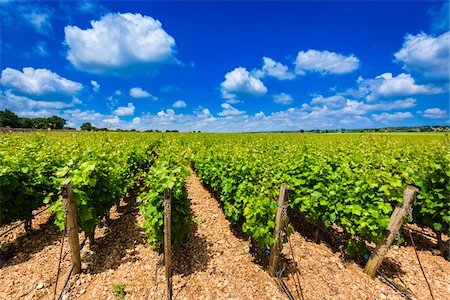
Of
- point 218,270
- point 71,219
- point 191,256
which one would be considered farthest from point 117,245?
point 218,270

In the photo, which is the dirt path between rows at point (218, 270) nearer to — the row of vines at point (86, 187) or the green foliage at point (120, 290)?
the row of vines at point (86, 187)

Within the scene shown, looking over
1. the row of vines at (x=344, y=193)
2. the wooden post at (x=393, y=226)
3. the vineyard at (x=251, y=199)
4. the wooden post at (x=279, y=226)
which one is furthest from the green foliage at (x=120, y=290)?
the wooden post at (x=393, y=226)

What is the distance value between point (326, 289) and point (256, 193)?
2.16 meters

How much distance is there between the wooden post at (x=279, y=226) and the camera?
12.9 feet

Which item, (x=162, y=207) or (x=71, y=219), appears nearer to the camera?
(x=71, y=219)

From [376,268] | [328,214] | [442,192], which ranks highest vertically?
[442,192]

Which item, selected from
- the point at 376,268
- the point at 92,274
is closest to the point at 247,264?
the point at 376,268

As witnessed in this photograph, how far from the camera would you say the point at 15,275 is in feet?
14.0

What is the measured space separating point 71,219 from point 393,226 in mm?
5850

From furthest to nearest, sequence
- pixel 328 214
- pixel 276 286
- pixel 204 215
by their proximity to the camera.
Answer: pixel 204 215, pixel 328 214, pixel 276 286

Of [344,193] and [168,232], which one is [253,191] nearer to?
[168,232]

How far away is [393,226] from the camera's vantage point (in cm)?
424

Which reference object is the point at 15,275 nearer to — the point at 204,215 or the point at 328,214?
the point at 204,215

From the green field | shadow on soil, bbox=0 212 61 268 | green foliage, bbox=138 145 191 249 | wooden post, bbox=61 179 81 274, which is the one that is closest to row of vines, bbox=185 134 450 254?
the green field
